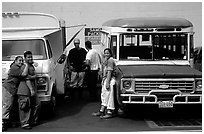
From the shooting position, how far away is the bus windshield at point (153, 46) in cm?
1003

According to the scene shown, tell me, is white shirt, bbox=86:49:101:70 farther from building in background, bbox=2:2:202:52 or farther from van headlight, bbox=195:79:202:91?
building in background, bbox=2:2:202:52

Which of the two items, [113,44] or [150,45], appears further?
[113,44]

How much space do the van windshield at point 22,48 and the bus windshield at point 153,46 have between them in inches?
77.5

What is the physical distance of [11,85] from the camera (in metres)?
8.62

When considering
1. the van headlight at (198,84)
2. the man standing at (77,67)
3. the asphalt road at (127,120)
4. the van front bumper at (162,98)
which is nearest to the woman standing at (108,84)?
the asphalt road at (127,120)

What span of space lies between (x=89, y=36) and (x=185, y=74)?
876 cm

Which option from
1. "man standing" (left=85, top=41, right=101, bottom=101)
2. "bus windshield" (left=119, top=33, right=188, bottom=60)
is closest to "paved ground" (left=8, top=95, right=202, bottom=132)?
"man standing" (left=85, top=41, right=101, bottom=101)

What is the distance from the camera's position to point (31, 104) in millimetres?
8766

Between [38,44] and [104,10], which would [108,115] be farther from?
[104,10]

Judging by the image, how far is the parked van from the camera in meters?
9.12

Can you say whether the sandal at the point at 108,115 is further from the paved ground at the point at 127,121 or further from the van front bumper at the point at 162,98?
the van front bumper at the point at 162,98

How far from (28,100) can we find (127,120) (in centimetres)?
228

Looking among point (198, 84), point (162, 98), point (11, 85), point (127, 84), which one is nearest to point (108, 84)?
point (127, 84)

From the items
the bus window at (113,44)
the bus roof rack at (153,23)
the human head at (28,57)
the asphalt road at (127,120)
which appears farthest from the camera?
the bus window at (113,44)
